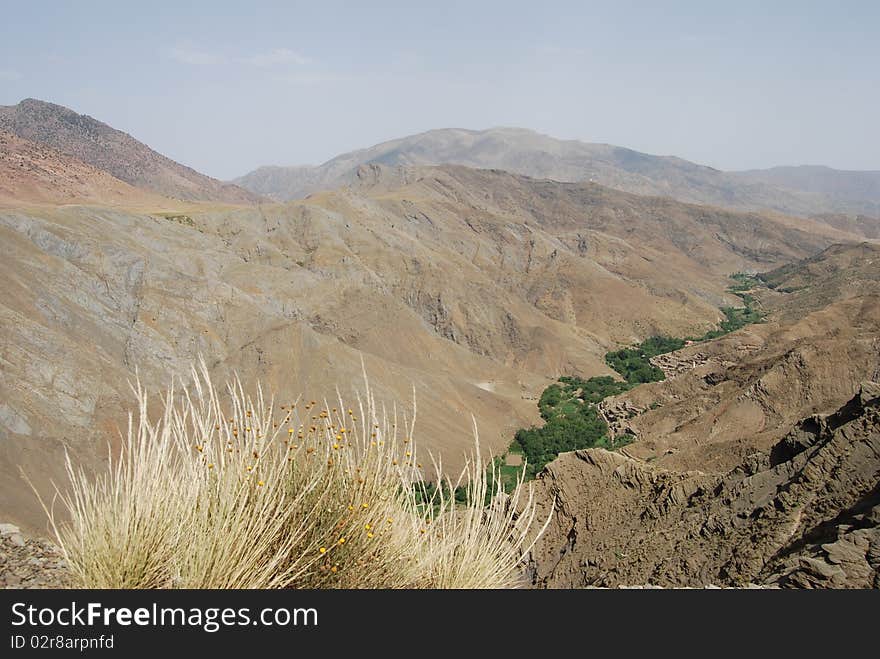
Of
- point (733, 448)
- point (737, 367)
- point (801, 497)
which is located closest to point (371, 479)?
point (801, 497)

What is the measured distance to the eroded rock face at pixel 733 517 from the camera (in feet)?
32.0

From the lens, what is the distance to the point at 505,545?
17.5ft

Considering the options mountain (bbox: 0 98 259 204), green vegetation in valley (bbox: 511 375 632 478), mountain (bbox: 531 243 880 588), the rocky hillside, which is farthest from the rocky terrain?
mountain (bbox: 0 98 259 204)

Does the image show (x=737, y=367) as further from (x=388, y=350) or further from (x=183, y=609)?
(x=183, y=609)

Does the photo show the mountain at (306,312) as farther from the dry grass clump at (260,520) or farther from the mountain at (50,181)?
the mountain at (50,181)

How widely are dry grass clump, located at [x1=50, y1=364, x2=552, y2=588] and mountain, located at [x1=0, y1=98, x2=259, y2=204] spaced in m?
121

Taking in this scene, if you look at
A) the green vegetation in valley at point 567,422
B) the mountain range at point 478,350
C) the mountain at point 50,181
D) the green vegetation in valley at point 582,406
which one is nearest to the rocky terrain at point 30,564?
the mountain range at point 478,350

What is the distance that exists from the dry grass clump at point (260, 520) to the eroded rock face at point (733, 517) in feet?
18.8

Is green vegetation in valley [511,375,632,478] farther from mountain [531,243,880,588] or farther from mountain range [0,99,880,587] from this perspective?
mountain [531,243,880,588]

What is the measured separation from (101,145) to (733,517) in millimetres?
134023

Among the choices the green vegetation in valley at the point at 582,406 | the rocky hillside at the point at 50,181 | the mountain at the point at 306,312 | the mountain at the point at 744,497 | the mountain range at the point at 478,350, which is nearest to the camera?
the mountain at the point at 744,497

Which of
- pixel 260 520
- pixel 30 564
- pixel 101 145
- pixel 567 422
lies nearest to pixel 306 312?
pixel 567 422

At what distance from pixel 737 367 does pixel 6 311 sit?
35851 mm

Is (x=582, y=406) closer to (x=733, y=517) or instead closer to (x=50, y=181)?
(x=733, y=517)
